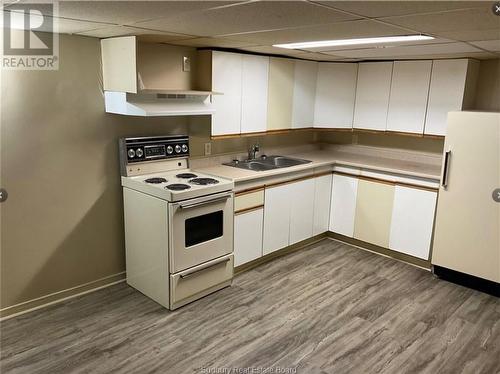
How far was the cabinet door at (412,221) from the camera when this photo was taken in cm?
377

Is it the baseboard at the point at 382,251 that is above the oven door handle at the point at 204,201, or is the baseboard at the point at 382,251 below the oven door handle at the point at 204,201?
below

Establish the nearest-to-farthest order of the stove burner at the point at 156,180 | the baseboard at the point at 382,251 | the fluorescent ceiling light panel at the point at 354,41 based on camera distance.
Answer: the fluorescent ceiling light panel at the point at 354,41, the stove burner at the point at 156,180, the baseboard at the point at 382,251

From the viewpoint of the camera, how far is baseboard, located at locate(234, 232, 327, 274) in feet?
12.4

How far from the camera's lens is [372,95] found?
4.34 m

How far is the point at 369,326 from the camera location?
9.69ft

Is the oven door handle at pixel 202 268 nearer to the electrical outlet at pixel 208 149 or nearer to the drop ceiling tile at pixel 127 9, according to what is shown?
the electrical outlet at pixel 208 149

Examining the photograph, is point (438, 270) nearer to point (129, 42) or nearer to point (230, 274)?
point (230, 274)

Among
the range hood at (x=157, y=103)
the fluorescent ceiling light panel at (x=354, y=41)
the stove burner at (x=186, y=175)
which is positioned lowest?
the stove burner at (x=186, y=175)

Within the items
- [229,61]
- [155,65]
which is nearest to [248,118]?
[229,61]

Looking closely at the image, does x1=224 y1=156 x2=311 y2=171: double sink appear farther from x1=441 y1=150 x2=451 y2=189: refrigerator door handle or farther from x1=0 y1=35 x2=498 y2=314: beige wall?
x1=441 y1=150 x2=451 y2=189: refrigerator door handle

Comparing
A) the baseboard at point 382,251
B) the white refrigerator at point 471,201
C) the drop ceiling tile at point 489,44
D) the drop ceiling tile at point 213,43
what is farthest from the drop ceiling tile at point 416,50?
the baseboard at point 382,251

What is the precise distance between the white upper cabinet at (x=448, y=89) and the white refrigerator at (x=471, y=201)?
18.5 inches

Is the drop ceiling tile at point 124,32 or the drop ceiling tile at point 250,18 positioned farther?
the drop ceiling tile at point 124,32

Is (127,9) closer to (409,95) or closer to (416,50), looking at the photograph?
(416,50)
